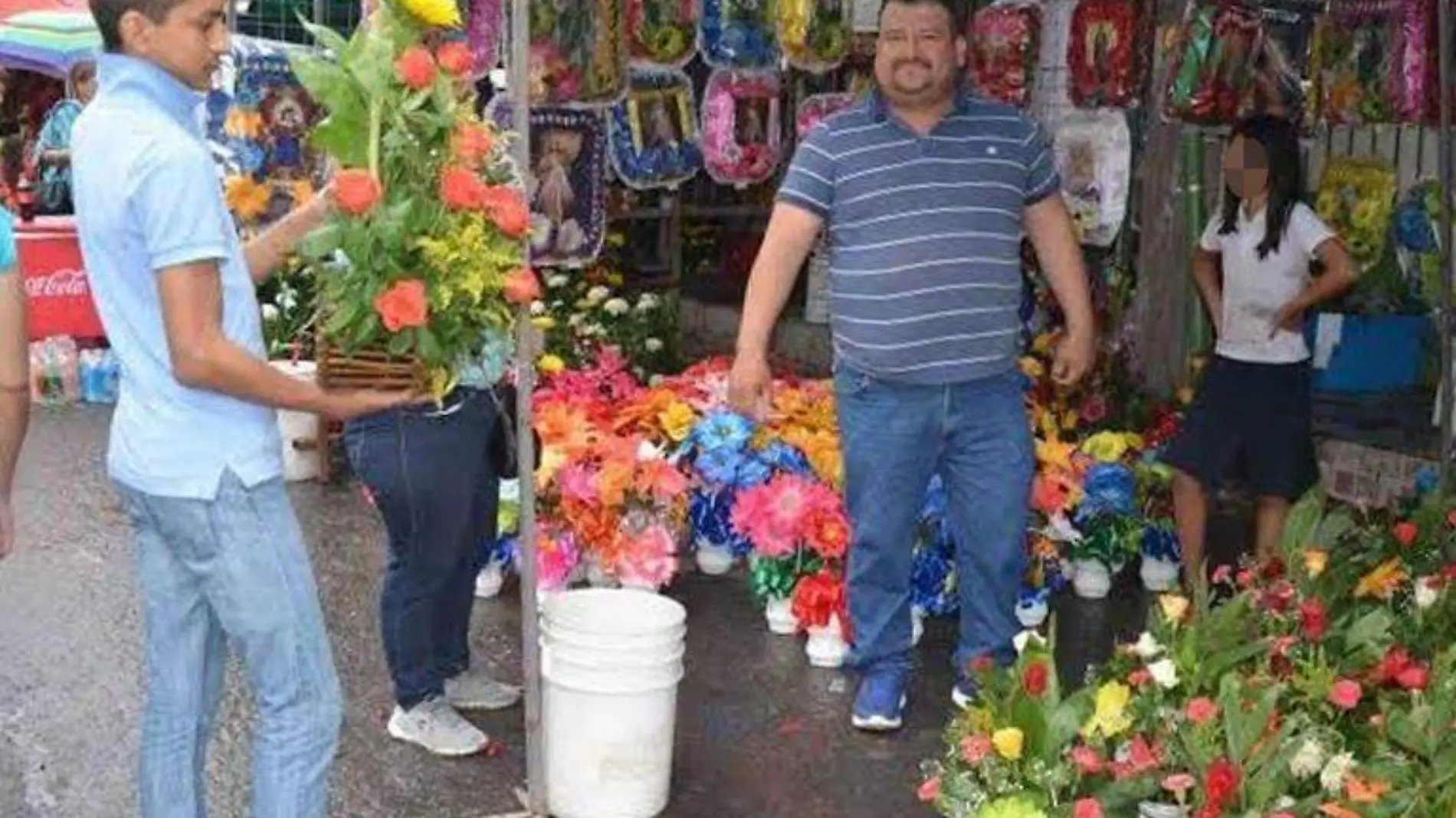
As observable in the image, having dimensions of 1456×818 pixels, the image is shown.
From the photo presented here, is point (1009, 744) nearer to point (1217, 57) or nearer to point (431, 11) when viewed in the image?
point (431, 11)

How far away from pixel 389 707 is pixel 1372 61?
4151mm

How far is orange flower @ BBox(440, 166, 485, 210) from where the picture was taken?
3569mm

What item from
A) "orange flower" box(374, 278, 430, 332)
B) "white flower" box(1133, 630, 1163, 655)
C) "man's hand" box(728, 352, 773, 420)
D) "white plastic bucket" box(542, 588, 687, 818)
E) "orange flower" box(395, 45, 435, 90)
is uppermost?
"orange flower" box(395, 45, 435, 90)

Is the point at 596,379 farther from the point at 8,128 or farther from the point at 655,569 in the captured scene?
the point at 8,128

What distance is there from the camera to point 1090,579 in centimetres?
623

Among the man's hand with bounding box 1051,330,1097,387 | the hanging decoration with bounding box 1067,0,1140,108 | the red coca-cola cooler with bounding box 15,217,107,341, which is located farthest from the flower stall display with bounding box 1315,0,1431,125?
the red coca-cola cooler with bounding box 15,217,107,341

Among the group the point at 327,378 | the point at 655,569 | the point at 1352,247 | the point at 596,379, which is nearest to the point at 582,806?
the point at 327,378

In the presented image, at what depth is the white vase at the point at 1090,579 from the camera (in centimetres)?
621

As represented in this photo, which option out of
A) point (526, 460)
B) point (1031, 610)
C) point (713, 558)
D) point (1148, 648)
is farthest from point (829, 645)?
point (1148, 648)

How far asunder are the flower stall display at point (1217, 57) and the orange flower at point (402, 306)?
398cm

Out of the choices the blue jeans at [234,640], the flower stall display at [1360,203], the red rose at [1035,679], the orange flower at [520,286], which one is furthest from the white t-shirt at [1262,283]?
the blue jeans at [234,640]

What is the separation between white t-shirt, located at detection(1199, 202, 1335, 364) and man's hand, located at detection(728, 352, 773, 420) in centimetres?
177

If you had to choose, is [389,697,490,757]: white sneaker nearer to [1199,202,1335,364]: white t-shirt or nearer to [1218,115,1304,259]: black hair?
[1199,202,1335,364]: white t-shirt

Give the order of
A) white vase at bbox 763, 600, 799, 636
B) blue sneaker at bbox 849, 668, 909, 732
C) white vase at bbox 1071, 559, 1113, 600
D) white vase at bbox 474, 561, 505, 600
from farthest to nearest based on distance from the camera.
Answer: white vase at bbox 1071, 559, 1113, 600 < white vase at bbox 474, 561, 505, 600 < white vase at bbox 763, 600, 799, 636 < blue sneaker at bbox 849, 668, 909, 732
